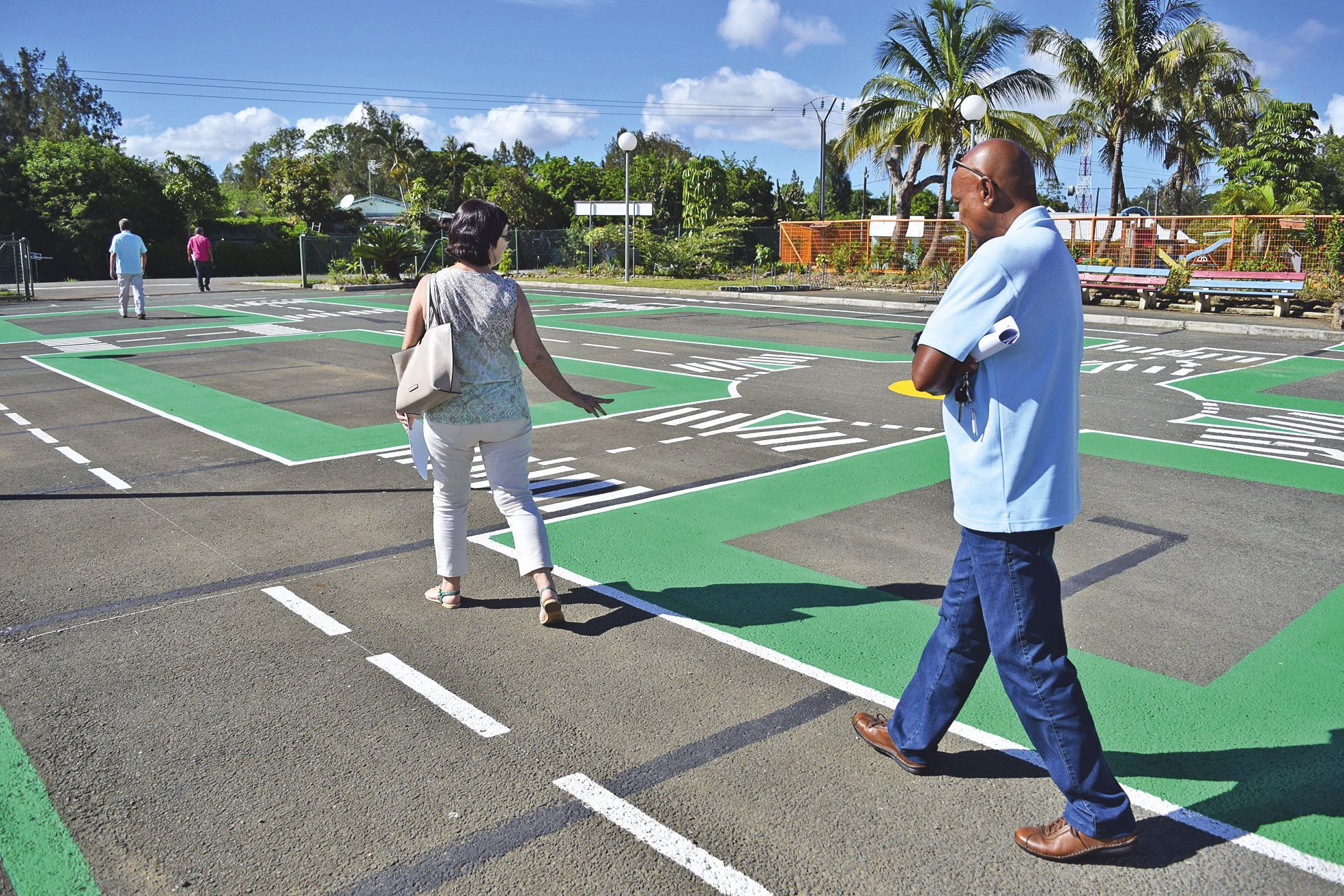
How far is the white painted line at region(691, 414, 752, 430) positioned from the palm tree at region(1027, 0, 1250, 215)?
89.1ft

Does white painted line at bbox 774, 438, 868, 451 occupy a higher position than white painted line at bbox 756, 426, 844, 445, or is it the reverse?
white painted line at bbox 756, 426, 844, 445

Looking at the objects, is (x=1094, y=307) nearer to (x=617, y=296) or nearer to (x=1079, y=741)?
(x=617, y=296)

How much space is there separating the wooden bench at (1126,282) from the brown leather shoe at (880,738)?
20.6 meters

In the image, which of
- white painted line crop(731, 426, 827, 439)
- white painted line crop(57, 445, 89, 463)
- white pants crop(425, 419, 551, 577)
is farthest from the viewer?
white painted line crop(731, 426, 827, 439)

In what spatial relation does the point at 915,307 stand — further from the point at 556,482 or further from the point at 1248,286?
the point at 556,482

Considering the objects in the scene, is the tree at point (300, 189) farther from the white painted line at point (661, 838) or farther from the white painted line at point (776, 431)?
the white painted line at point (661, 838)

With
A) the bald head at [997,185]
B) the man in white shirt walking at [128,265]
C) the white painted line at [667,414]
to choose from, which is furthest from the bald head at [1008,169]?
the man in white shirt walking at [128,265]

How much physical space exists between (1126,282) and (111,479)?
69.5 ft

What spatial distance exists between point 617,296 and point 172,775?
25817 mm

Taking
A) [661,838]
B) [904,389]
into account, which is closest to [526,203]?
[904,389]

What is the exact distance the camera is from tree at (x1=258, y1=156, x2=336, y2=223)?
2205 inches

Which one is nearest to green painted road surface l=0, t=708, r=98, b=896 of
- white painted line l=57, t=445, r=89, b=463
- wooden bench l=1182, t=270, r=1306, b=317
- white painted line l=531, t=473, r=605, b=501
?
white painted line l=531, t=473, r=605, b=501

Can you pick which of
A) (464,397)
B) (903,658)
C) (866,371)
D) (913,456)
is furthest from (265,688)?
(866,371)

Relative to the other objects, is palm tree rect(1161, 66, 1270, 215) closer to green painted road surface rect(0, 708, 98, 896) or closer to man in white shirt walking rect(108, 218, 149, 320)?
A: man in white shirt walking rect(108, 218, 149, 320)
